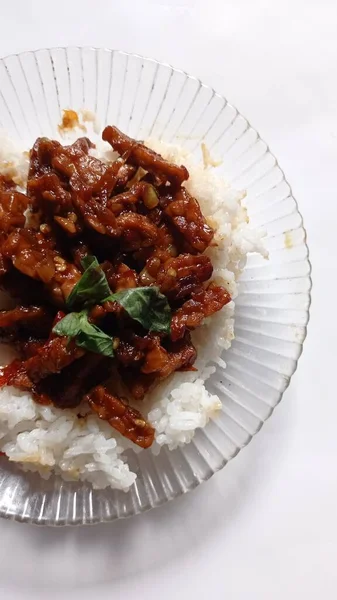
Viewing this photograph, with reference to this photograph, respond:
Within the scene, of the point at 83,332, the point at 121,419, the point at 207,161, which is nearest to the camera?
the point at 83,332

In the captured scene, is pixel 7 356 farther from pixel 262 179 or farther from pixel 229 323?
pixel 262 179

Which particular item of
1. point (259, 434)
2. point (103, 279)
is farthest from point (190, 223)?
point (259, 434)

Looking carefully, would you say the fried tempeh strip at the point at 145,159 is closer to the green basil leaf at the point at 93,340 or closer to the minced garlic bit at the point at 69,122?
the minced garlic bit at the point at 69,122

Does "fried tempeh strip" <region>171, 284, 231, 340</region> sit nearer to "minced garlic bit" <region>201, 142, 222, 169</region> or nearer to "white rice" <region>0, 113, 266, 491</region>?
"white rice" <region>0, 113, 266, 491</region>

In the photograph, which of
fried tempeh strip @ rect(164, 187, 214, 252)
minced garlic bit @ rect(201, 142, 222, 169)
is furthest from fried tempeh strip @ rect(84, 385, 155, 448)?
minced garlic bit @ rect(201, 142, 222, 169)

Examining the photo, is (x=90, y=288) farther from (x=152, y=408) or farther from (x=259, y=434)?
(x=259, y=434)

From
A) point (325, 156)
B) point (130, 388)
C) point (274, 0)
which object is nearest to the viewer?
point (130, 388)

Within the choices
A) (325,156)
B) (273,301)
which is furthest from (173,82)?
(273,301)
